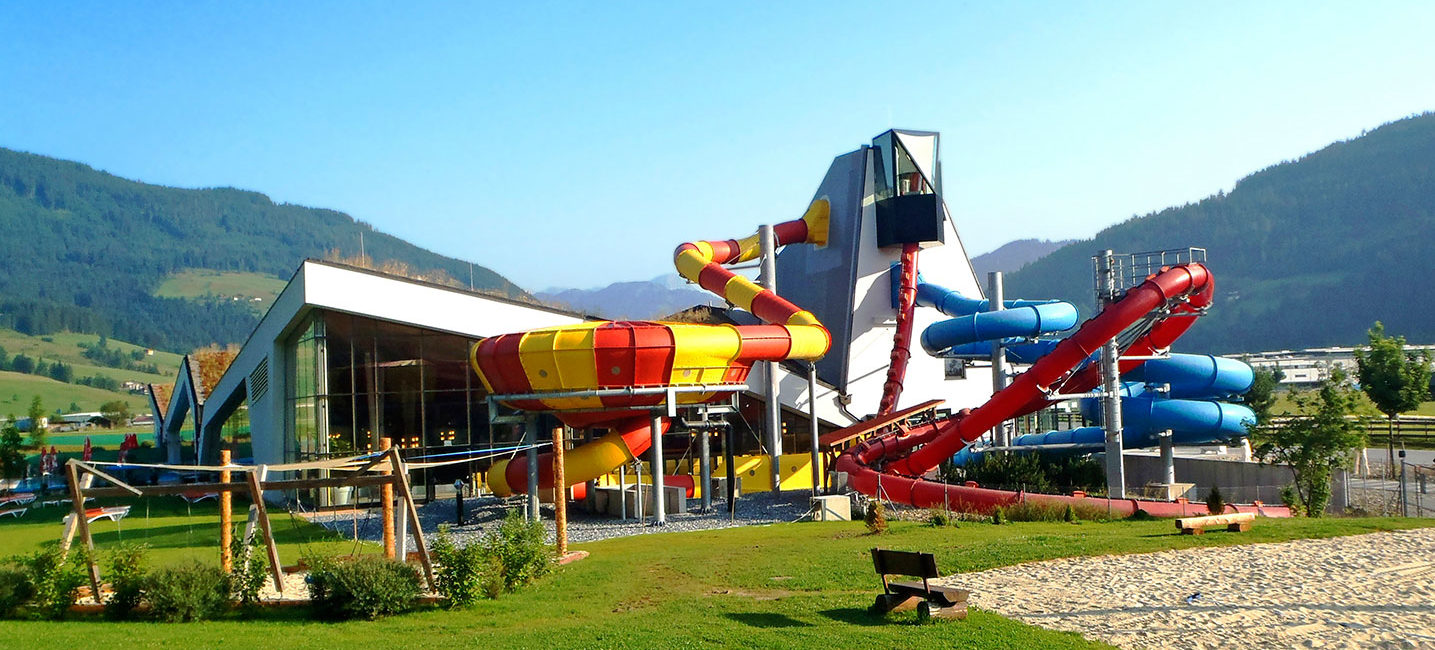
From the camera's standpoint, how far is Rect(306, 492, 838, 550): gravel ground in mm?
27891

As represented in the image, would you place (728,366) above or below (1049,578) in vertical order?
above

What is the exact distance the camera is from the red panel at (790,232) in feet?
154

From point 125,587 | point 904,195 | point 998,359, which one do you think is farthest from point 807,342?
point 125,587

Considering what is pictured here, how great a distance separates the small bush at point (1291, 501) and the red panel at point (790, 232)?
77.0 ft

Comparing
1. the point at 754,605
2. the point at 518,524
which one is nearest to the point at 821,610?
the point at 754,605

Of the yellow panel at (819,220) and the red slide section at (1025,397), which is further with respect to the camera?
the yellow panel at (819,220)

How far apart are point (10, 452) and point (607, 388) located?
139ft

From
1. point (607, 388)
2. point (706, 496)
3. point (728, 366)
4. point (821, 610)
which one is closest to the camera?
point (821, 610)

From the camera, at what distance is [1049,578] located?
1623 centimetres

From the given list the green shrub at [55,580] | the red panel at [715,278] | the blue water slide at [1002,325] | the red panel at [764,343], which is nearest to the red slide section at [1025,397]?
the blue water slide at [1002,325]

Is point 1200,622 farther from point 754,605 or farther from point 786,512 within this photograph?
point 786,512

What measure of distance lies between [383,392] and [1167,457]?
2480 cm

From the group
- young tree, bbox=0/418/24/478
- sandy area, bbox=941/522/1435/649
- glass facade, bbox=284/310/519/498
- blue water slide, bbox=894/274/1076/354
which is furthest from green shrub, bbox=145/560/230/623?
young tree, bbox=0/418/24/478

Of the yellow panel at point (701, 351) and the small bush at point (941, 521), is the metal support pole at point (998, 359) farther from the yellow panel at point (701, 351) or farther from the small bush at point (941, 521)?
the small bush at point (941, 521)
